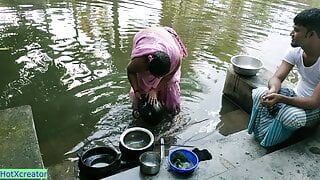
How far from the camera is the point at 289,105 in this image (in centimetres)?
257

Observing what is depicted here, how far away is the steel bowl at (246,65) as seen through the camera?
368cm

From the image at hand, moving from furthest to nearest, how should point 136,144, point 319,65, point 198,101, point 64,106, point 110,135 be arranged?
point 198,101 < point 64,106 < point 110,135 < point 136,144 < point 319,65

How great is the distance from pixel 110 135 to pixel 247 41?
3.44m

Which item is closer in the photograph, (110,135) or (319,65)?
(319,65)

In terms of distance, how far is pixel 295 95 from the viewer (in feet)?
9.27

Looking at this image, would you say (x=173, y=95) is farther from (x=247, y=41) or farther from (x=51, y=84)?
(x=247, y=41)

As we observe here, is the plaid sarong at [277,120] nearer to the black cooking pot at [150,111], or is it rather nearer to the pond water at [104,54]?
the pond water at [104,54]

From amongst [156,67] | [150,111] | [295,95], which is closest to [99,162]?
[150,111]

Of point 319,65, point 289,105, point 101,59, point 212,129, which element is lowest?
point 212,129

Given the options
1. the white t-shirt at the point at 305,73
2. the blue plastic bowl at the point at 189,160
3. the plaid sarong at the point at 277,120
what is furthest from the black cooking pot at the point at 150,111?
the white t-shirt at the point at 305,73

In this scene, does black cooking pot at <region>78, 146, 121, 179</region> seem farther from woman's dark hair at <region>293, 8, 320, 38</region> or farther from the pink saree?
woman's dark hair at <region>293, 8, 320, 38</region>

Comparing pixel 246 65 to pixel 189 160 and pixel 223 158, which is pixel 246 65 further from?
pixel 189 160

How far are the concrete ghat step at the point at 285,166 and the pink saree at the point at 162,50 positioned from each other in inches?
48.1

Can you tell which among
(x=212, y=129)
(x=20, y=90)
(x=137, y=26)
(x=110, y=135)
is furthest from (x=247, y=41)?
(x=20, y=90)
